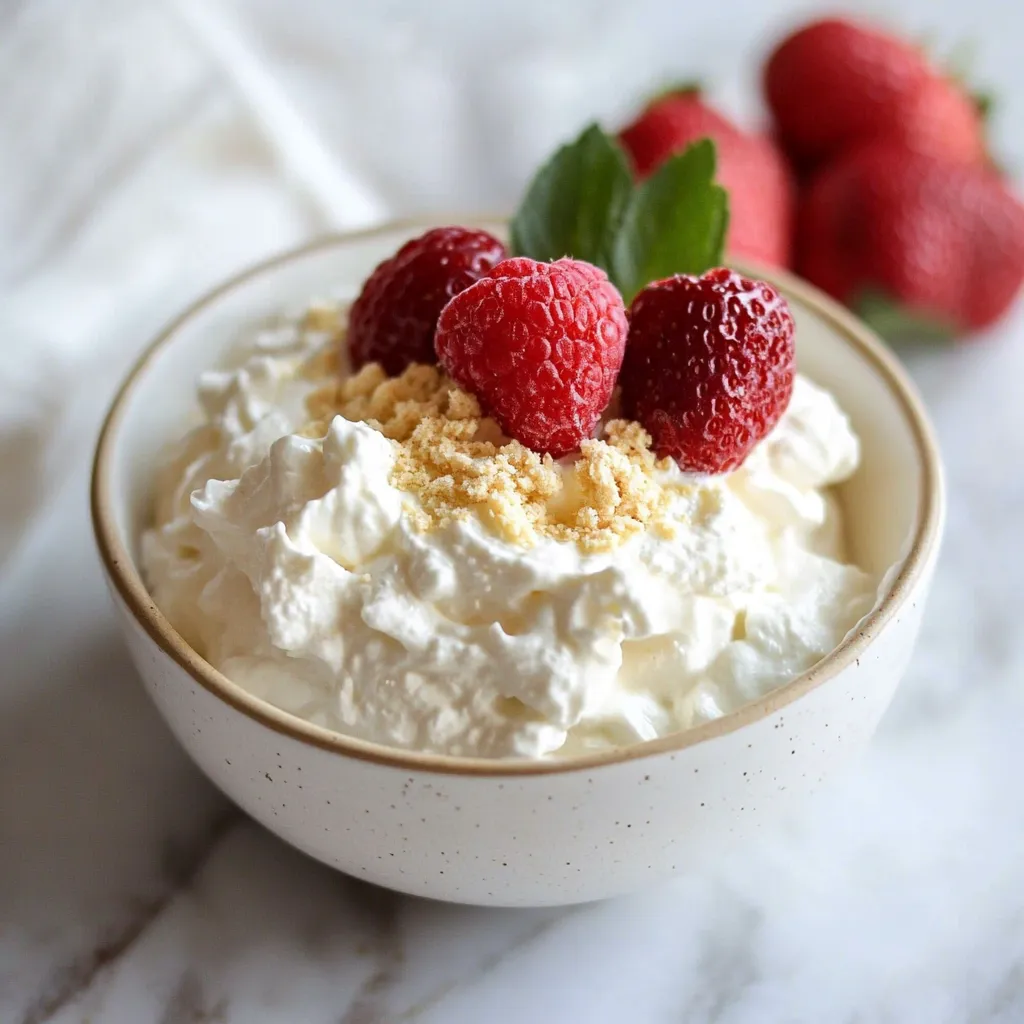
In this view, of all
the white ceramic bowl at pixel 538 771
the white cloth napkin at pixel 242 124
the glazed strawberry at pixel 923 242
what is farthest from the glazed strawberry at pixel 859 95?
the white ceramic bowl at pixel 538 771

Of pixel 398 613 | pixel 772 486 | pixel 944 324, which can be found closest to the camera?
pixel 398 613

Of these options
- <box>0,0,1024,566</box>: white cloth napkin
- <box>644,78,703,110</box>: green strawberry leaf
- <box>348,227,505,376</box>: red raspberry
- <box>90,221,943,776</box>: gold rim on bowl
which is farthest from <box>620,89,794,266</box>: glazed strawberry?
<box>348,227,505,376</box>: red raspberry

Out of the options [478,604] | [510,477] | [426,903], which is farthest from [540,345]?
[426,903]

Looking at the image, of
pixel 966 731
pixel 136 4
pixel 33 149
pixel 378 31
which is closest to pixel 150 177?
pixel 33 149

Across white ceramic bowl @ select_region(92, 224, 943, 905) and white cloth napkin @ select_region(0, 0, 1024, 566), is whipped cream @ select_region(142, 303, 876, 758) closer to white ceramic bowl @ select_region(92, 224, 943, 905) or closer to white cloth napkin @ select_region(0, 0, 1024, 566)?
white ceramic bowl @ select_region(92, 224, 943, 905)

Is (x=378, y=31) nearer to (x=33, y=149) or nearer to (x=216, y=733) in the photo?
(x=33, y=149)
